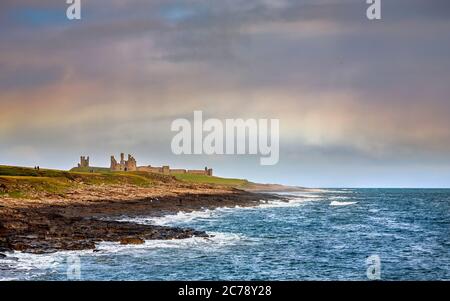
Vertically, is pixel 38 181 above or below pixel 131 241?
above

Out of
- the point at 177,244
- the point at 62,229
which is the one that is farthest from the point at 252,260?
the point at 62,229

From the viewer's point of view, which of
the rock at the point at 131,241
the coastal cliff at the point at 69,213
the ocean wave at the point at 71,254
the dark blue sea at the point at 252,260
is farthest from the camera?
the rock at the point at 131,241

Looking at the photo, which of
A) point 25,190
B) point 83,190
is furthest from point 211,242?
point 83,190

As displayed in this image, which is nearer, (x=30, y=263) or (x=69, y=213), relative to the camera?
(x=30, y=263)

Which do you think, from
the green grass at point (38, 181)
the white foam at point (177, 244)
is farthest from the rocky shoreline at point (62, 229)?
the green grass at point (38, 181)

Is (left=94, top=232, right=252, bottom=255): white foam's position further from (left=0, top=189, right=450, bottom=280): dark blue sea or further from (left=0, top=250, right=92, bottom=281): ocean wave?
(left=0, top=250, right=92, bottom=281): ocean wave

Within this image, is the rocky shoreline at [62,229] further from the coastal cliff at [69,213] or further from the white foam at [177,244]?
the white foam at [177,244]

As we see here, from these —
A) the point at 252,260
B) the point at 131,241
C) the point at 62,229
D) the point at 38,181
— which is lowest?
the point at 252,260

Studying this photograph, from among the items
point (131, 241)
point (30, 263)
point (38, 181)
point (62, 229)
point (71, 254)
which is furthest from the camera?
point (38, 181)

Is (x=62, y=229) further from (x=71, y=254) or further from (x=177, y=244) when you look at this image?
(x=177, y=244)

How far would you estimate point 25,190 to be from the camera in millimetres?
69438

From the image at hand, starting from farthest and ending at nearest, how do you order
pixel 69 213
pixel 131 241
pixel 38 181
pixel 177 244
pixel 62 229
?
pixel 38 181, pixel 69 213, pixel 62 229, pixel 177 244, pixel 131 241
